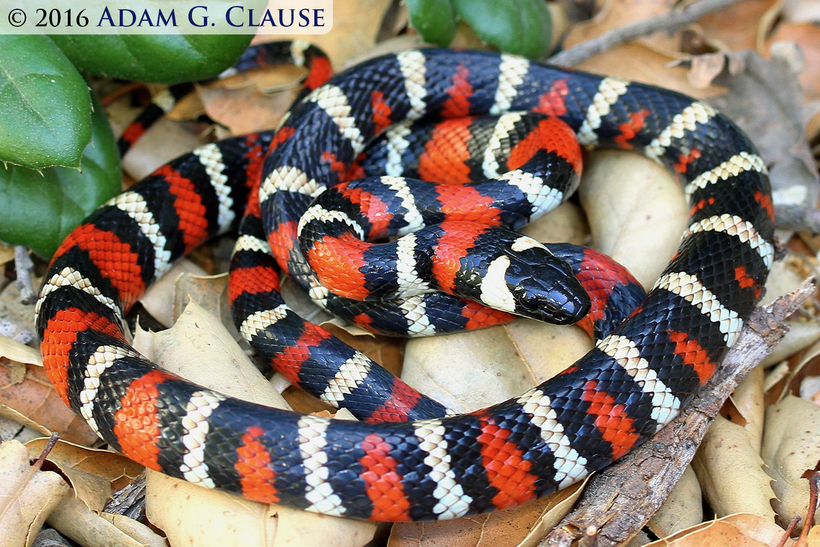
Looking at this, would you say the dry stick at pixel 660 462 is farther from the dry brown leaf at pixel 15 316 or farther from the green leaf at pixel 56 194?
the green leaf at pixel 56 194

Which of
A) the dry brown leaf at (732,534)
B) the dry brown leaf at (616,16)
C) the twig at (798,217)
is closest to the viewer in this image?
the dry brown leaf at (732,534)

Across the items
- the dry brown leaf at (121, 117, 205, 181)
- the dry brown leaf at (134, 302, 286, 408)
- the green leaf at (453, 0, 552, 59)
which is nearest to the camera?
the dry brown leaf at (134, 302, 286, 408)

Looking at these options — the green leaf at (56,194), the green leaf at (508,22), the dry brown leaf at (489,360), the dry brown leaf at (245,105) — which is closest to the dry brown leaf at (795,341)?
the dry brown leaf at (489,360)

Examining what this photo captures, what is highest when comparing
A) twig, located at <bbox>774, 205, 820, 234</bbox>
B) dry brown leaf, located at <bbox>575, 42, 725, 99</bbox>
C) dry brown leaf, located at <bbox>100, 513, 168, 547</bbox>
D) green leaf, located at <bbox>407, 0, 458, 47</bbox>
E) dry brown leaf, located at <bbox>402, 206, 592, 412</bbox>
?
green leaf, located at <bbox>407, 0, 458, 47</bbox>

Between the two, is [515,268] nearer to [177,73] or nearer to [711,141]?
[711,141]

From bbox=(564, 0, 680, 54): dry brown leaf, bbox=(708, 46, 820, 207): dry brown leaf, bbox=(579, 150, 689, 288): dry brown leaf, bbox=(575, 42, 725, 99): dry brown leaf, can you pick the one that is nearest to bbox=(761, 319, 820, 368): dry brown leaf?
bbox=(579, 150, 689, 288): dry brown leaf

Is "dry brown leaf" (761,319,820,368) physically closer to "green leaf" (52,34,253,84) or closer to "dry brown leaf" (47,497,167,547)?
"dry brown leaf" (47,497,167,547)

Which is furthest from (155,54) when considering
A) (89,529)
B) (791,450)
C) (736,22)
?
(736,22)
